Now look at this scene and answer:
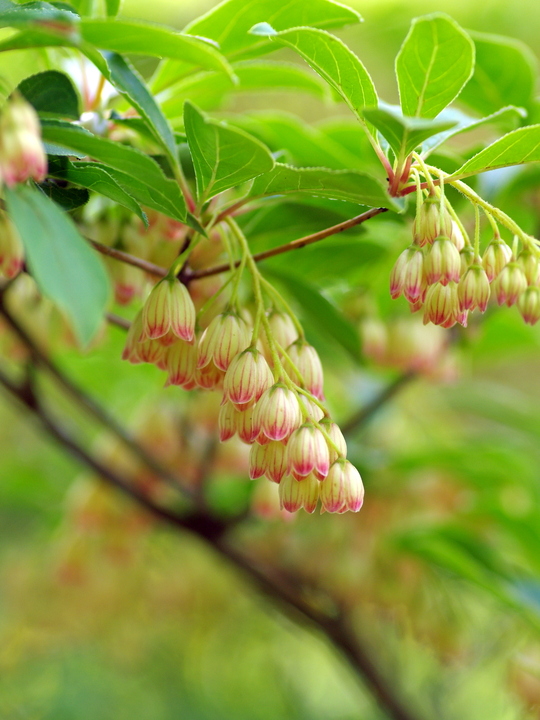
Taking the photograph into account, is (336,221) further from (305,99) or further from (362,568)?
(305,99)

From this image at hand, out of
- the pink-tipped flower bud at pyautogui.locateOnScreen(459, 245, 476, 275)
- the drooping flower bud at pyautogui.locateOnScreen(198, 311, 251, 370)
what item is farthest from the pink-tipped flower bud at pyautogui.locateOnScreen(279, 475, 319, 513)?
the pink-tipped flower bud at pyautogui.locateOnScreen(459, 245, 476, 275)

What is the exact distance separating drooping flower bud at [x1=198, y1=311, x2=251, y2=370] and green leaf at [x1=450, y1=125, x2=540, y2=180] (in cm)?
21

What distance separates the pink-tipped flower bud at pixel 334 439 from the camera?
59 cm

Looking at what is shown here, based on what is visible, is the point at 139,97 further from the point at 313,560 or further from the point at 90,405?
the point at 313,560

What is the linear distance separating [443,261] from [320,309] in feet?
1.14

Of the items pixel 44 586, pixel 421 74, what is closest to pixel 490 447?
pixel 421 74

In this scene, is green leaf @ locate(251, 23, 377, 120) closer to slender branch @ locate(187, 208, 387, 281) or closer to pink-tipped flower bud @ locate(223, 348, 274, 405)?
slender branch @ locate(187, 208, 387, 281)

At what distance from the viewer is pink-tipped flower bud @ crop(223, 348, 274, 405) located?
56cm

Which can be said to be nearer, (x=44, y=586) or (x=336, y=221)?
(x=336, y=221)

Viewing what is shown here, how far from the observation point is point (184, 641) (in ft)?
7.38

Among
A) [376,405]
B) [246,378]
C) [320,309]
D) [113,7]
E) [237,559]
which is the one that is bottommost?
[237,559]

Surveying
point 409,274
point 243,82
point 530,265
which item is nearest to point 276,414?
point 409,274

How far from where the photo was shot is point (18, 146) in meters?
0.42

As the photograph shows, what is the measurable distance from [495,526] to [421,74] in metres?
1.03
